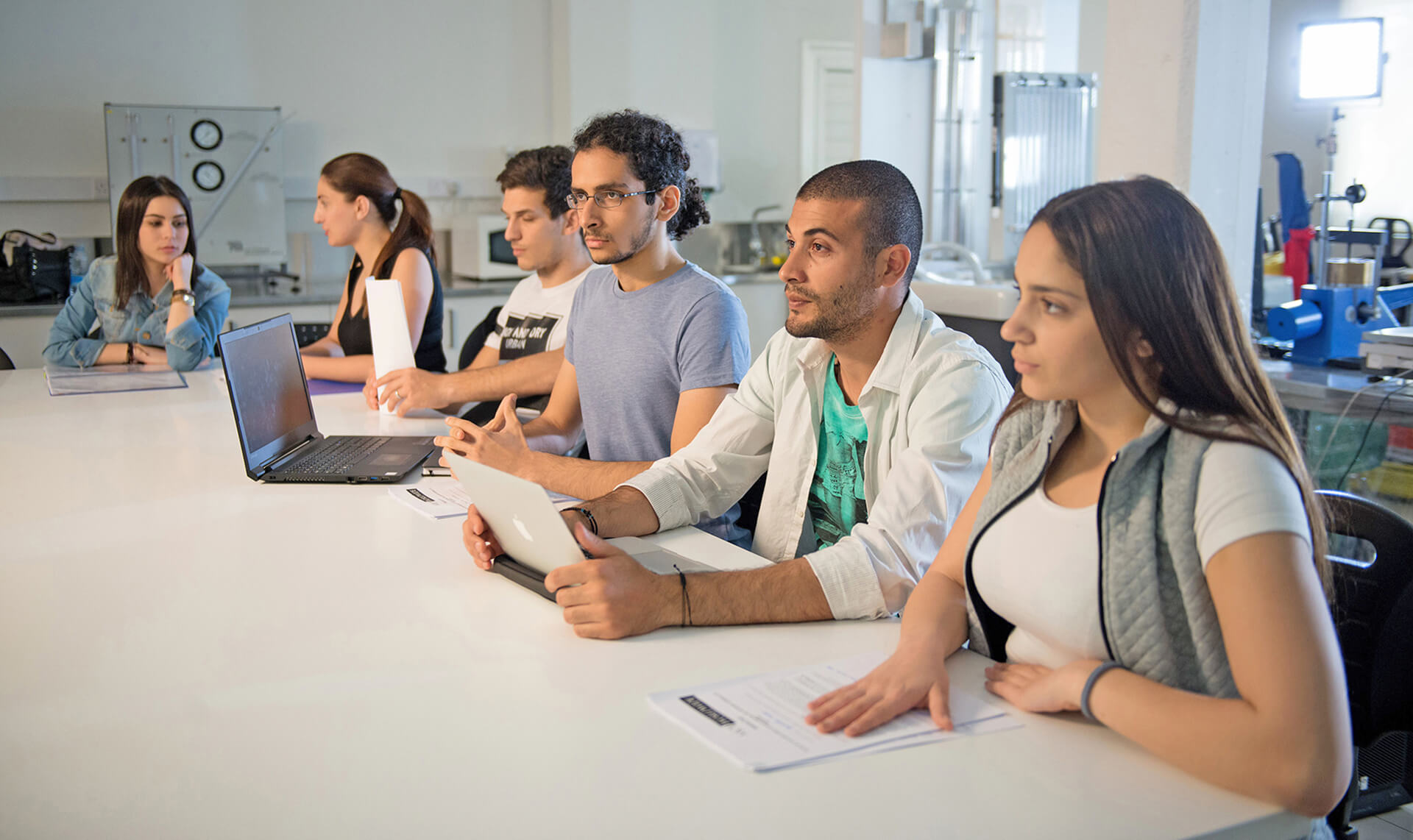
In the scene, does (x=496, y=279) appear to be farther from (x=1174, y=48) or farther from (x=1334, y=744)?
(x=1334, y=744)

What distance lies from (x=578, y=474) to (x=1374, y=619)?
124cm

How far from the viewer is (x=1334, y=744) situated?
0.90 m

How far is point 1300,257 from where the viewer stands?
5012 millimetres

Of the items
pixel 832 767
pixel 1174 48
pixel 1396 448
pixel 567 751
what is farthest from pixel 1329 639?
pixel 1396 448

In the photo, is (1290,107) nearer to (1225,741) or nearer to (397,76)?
(397,76)

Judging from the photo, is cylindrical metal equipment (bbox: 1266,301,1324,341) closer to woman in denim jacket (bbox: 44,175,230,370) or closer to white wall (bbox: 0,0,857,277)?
woman in denim jacket (bbox: 44,175,230,370)

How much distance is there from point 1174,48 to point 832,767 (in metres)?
2.47

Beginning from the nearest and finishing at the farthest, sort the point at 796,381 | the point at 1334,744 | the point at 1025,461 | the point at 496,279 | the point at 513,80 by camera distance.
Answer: the point at 1334,744, the point at 1025,461, the point at 796,381, the point at 496,279, the point at 513,80

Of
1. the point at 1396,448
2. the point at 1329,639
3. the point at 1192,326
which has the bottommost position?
the point at 1396,448

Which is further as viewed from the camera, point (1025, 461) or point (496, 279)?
point (496, 279)

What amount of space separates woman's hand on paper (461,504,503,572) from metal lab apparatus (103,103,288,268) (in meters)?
3.73

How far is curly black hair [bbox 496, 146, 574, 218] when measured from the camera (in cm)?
295

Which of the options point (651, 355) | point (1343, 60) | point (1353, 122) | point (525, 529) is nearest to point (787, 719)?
point (525, 529)

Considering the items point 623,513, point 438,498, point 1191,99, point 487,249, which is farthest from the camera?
point 487,249
